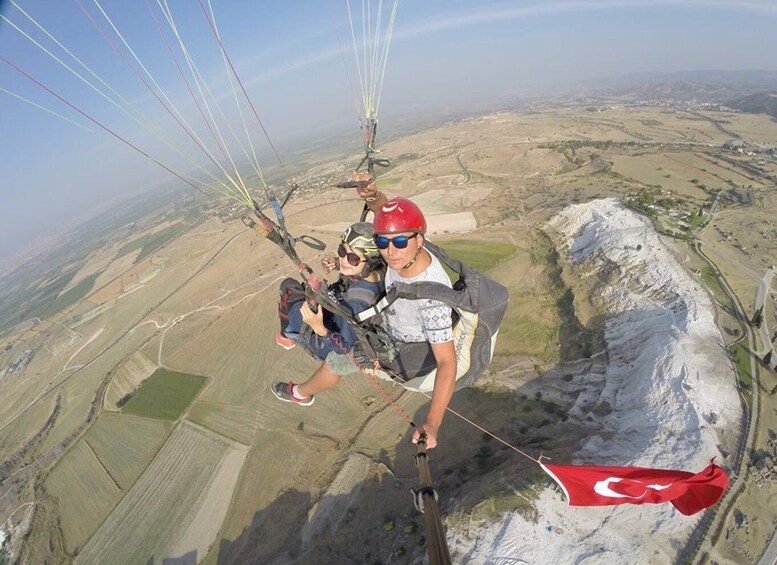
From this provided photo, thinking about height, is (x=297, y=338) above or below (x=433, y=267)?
below

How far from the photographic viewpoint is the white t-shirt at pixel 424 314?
3537 mm

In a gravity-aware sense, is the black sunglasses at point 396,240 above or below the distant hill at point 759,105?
above

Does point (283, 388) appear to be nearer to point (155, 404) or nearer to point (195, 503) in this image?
point (195, 503)

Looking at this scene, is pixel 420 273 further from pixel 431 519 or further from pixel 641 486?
pixel 641 486

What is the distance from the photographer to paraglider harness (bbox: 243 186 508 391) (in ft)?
11.7

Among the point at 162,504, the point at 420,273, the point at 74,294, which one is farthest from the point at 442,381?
the point at 74,294

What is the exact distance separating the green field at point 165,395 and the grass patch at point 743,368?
24307 millimetres

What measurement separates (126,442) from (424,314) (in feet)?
73.9

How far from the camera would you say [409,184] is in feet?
158

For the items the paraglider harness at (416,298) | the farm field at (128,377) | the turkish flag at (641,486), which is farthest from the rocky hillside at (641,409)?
the farm field at (128,377)

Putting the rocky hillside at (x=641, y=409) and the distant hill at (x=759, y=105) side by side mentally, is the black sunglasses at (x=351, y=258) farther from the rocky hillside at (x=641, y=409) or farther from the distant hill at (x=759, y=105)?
the distant hill at (x=759, y=105)

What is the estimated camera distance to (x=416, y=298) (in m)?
3.51

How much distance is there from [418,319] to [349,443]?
1292cm

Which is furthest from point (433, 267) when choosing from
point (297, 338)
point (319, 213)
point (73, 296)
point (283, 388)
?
point (73, 296)
